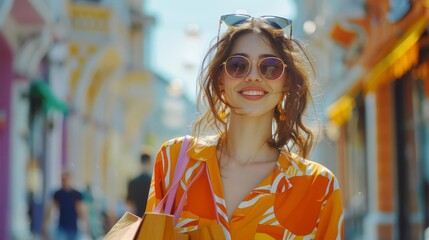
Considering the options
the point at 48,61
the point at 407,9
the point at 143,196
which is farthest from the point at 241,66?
A: the point at 48,61

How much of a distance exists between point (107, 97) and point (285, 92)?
32.7 metres

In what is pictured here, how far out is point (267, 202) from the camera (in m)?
3.05

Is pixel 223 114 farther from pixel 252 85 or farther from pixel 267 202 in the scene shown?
pixel 267 202

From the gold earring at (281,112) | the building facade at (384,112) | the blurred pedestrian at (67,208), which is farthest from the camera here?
the building facade at (384,112)

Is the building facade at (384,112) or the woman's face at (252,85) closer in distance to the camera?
the woman's face at (252,85)

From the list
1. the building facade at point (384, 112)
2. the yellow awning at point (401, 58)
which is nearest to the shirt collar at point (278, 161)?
the building facade at point (384, 112)

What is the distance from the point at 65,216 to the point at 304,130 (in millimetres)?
9779

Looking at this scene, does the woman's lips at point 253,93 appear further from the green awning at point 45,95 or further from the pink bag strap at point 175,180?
the green awning at point 45,95

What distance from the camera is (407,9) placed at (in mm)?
12305

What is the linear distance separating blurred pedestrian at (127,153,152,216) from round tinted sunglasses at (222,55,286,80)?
6564 mm

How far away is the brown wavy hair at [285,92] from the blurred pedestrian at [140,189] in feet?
20.9

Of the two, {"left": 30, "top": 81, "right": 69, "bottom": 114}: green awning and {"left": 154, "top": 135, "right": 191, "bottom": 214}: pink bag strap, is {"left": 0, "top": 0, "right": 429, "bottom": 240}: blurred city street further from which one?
{"left": 154, "top": 135, "right": 191, "bottom": 214}: pink bag strap

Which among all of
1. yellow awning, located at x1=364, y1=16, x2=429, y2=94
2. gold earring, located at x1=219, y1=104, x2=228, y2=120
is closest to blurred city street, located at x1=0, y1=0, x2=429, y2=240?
yellow awning, located at x1=364, y1=16, x2=429, y2=94

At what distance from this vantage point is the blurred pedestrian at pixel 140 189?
387 inches
